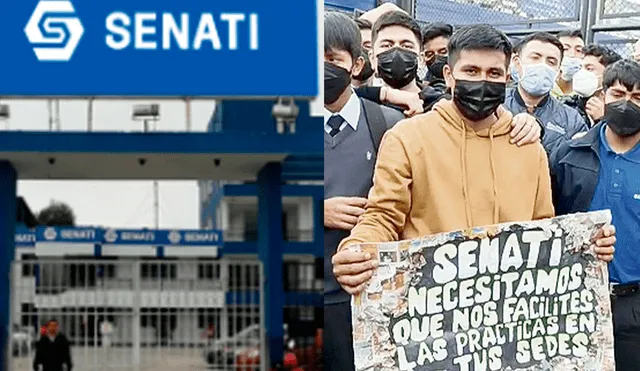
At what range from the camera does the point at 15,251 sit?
204cm

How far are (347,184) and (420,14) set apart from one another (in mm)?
375

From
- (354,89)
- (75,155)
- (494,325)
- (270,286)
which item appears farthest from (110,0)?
(494,325)

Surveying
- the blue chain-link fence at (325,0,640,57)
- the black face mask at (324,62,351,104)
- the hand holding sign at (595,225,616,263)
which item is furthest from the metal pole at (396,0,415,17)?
the hand holding sign at (595,225,616,263)

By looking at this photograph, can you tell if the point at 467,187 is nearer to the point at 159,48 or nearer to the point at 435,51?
the point at 435,51

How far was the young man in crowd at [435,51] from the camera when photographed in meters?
2.03

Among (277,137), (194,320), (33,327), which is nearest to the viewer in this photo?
(277,137)

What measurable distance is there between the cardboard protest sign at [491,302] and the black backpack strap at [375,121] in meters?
0.20

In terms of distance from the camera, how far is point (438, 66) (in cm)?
204

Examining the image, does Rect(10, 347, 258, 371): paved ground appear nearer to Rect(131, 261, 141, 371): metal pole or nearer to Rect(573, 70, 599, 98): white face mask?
Rect(131, 261, 141, 371): metal pole

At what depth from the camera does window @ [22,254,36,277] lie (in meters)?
2.03

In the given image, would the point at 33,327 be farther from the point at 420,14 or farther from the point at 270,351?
the point at 420,14

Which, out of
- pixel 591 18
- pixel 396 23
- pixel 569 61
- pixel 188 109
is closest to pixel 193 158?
pixel 188 109

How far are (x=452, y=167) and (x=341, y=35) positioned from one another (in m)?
0.31

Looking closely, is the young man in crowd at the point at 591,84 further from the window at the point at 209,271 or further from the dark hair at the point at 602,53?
the window at the point at 209,271
